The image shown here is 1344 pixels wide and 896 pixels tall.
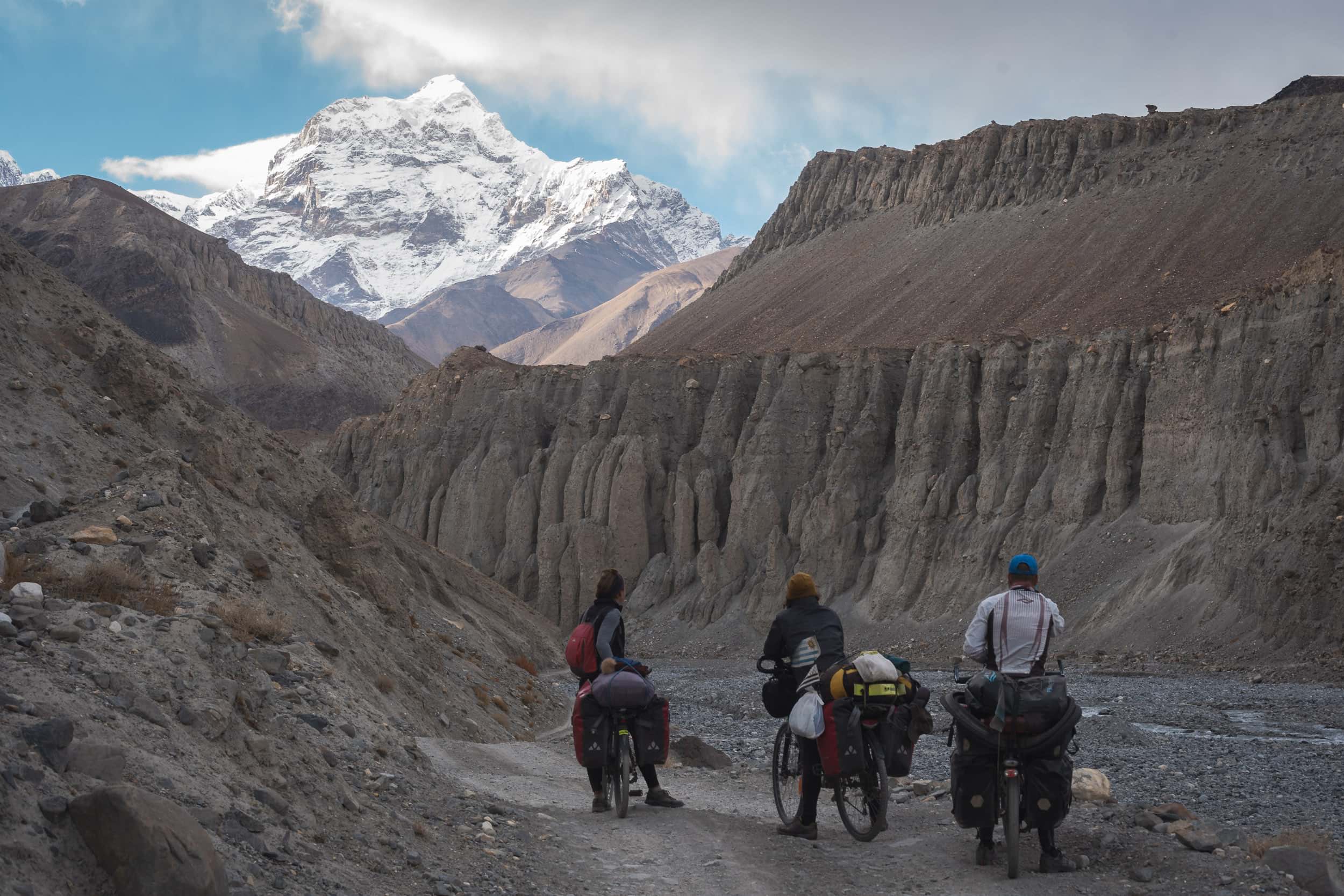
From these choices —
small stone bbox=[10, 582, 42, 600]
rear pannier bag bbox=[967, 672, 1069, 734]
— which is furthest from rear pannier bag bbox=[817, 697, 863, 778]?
small stone bbox=[10, 582, 42, 600]

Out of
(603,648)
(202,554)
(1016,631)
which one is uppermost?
(202,554)

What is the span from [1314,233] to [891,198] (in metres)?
42.2

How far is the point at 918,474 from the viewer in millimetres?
54250

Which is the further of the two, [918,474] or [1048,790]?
[918,474]

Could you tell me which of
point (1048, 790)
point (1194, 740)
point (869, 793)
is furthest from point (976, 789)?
point (1194, 740)

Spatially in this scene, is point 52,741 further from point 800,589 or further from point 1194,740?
point 1194,740

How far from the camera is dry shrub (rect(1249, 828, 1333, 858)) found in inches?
327

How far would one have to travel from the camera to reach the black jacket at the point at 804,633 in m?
10.0

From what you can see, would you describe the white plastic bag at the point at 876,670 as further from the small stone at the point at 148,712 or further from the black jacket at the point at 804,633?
the small stone at the point at 148,712

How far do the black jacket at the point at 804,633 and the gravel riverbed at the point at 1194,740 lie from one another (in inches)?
152

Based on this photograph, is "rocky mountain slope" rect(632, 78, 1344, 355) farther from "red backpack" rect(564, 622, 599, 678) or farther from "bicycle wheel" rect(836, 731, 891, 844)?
"bicycle wheel" rect(836, 731, 891, 844)

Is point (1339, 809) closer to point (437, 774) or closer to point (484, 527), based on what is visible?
point (437, 774)

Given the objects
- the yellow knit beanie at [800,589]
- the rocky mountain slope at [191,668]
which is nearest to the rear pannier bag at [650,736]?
the rocky mountain slope at [191,668]

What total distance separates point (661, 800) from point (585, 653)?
1521mm
